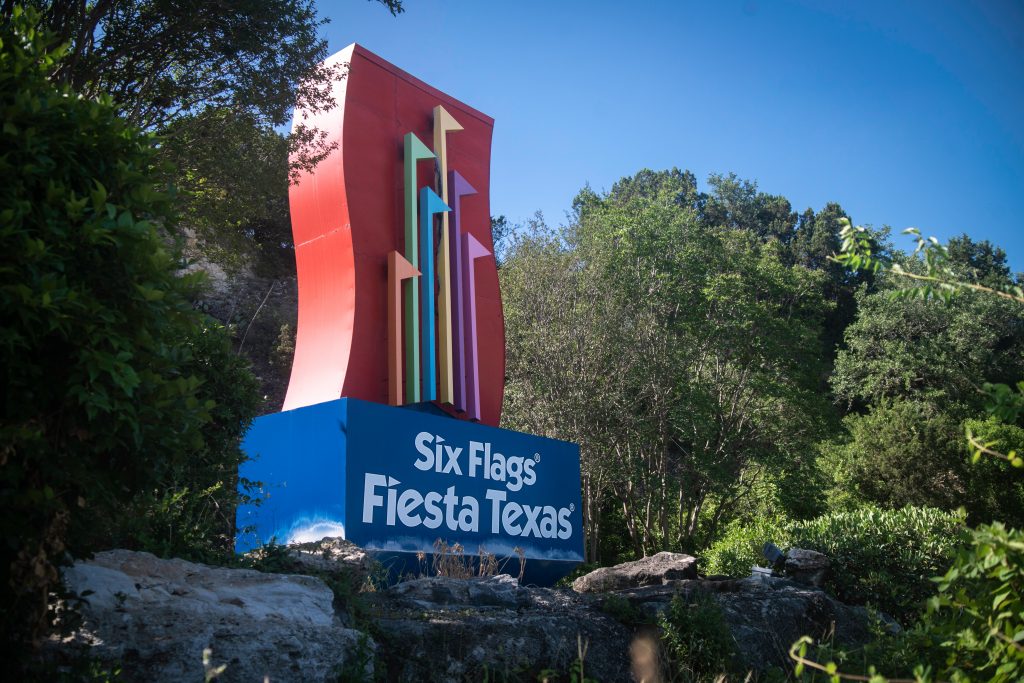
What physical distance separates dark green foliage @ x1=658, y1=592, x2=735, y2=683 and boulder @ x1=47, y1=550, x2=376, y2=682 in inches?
97.8

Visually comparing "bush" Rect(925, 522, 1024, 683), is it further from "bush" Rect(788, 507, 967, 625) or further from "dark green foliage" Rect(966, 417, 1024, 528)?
"dark green foliage" Rect(966, 417, 1024, 528)

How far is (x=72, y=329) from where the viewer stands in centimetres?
329

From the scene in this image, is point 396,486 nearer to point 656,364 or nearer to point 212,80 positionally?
point 212,80

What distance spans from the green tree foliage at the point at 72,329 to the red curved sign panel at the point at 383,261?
243 inches

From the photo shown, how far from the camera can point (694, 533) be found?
69.3ft

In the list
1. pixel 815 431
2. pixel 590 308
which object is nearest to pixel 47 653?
pixel 590 308

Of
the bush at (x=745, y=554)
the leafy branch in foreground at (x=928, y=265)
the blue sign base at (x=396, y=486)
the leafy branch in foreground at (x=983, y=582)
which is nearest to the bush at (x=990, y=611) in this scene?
the leafy branch in foreground at (x=983, y=582)

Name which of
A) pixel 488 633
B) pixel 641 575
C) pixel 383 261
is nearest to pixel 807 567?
pixel 641 575

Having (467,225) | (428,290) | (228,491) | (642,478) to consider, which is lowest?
(228,491)

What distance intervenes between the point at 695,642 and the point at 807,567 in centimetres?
464

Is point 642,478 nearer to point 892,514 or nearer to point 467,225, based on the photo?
point 892,514

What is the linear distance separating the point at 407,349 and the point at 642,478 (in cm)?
1082

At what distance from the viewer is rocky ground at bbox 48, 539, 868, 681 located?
4.11 m

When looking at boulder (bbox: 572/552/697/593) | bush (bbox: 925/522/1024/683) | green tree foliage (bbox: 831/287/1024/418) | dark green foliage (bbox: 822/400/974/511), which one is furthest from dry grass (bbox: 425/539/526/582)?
green tree foliage (bbox: 831/287/1024/418)
